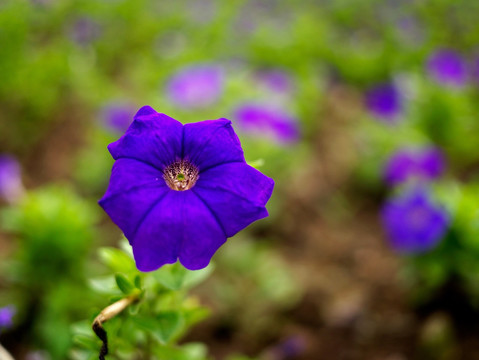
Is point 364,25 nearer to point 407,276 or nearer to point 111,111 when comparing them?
point 111,111

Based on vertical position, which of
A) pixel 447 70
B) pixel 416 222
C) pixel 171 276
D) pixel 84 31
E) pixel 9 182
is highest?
pixel 84 31

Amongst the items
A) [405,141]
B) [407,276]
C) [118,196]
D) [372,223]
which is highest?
[405,141]

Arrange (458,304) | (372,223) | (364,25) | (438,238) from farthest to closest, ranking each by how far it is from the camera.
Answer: (364,25)
(372,223)
(458,304)
(438,238)

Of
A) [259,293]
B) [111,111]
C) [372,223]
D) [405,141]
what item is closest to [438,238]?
[259,293]

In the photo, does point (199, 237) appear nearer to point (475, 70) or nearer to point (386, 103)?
point (386, 103)

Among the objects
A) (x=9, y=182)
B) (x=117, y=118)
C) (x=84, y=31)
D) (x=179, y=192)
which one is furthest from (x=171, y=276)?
(x=84, y=31)

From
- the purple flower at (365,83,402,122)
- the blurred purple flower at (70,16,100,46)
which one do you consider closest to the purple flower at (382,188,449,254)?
the purple flower at (365,83,402,122)

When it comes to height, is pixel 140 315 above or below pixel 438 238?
below
